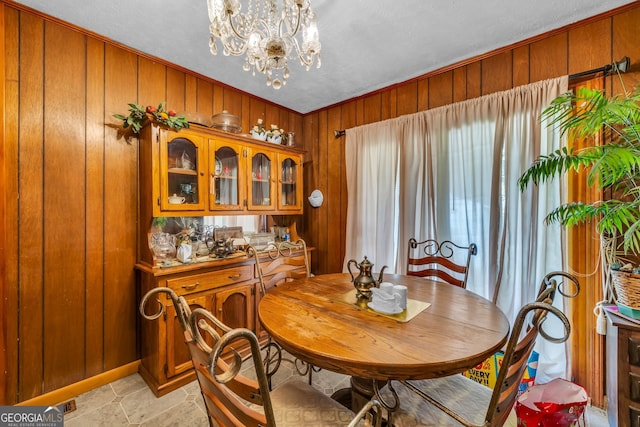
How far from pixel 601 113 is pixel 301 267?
6.46ft

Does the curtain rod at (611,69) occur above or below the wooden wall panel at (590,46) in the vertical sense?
below

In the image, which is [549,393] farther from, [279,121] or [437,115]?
[279,121]

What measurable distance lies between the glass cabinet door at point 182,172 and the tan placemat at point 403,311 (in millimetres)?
1454

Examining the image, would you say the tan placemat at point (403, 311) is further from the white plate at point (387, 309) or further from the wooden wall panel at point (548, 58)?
the wooden wall panel at point (548, 58)

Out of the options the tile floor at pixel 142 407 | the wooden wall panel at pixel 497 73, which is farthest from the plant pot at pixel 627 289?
the wooden wall panel at pixel 497 73

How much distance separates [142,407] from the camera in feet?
5.90

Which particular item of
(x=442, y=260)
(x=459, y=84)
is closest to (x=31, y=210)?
(x=442, y=260)

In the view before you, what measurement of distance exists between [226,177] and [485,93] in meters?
2.30

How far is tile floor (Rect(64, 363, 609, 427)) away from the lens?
1670 millimetres

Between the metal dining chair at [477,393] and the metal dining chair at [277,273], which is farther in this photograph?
the metal dining chair at [277,273]

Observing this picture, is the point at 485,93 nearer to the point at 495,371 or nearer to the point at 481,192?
the point at 481,192

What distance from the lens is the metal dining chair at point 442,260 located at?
203cm

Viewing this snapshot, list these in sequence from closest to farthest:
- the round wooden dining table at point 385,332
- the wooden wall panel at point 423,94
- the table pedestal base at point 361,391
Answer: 1. the round wooden dining table at point 385,332
2. the table pedestal base at point 361,391
3. the wooden wall panel at point 423,94

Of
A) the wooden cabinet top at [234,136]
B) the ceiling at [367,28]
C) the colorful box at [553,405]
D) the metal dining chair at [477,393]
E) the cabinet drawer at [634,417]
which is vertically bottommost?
the colorful box at [553,405]
